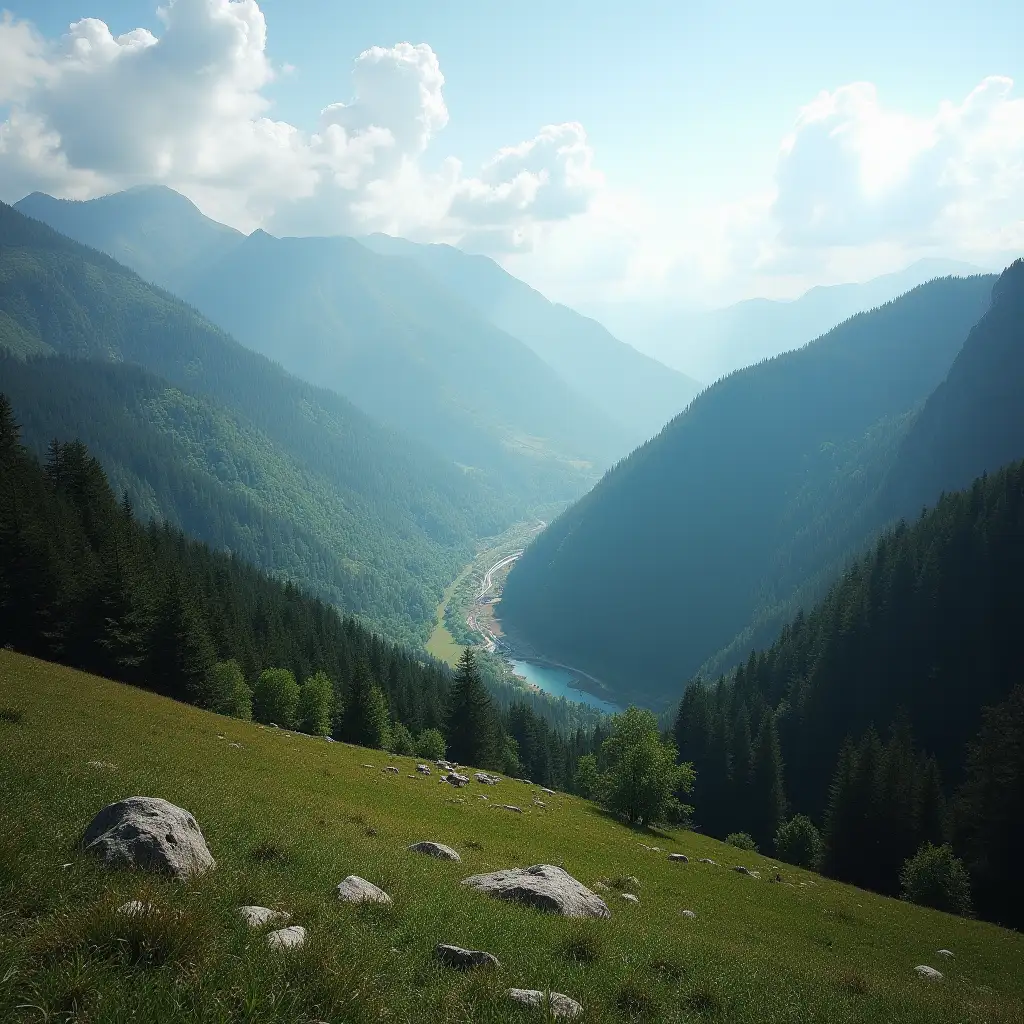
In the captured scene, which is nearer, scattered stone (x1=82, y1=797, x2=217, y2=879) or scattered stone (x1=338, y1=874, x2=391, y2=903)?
scattered stone (x1=82, y1=797, x2=217, y2=879)

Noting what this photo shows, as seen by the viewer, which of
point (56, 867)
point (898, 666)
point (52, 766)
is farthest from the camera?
point (898, 666)

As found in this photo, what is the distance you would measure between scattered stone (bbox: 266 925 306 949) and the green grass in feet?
0.68

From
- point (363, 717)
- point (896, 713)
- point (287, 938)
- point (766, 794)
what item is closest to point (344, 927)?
point (287, 938)

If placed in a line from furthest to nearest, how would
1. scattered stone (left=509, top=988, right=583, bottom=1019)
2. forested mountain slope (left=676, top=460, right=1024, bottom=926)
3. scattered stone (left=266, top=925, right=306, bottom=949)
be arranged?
forested mountain slope (left=676, top=460, right=1024, bottom=926)
scattered stone (left=509, top=988, right=583, bottom=1019)
scattered stone (left=266, top=925, right=306, bottom=949)

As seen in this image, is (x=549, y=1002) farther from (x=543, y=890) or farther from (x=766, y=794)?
(x=766, y=794)

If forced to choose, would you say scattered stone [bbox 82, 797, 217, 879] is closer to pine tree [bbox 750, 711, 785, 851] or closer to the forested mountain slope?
the forested mountain slope

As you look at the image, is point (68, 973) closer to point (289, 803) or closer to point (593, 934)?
point (593, 934)

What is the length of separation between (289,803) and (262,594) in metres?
103

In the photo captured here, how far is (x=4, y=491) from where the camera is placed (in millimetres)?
50438

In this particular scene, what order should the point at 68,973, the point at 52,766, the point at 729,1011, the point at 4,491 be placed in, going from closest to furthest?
the point at 68,973 → the point at 729,1011 → the point at 52,766 → the point at 4,491

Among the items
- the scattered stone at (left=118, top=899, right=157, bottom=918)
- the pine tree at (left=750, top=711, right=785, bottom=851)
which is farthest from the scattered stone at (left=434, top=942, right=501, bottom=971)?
the pine tree at (left=750, top=711, right=785, bottom=851)

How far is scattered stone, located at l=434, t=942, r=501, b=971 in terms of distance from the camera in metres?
9.32

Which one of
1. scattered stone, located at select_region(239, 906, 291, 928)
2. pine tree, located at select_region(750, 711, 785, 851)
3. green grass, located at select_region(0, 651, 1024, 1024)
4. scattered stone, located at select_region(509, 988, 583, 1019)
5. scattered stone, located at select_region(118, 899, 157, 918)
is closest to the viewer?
green grass, located at select_region(0, 651, 1024, 1024)

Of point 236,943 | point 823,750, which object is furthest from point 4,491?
point 823,750
